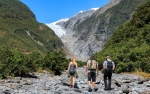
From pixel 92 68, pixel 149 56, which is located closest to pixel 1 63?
pixel 92 68

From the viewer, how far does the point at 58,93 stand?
16750 mm

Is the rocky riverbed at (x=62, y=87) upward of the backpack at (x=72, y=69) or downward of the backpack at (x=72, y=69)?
downward

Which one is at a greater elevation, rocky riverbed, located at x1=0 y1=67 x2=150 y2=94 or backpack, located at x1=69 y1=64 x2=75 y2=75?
backpack, located at x1=69 y1=64 x2=75 y2=75

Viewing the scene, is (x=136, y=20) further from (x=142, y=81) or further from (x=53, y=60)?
(x=142, y=81)

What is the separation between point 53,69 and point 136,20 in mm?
31902

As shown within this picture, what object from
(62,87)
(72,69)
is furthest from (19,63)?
(62,87)

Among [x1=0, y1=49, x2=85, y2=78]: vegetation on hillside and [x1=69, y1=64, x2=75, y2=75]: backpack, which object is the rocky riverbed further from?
[x1=0, y1=49, x2=85, y2=78]: vegetation on hillside

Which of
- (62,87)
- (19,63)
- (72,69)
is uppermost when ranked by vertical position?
(19,63)

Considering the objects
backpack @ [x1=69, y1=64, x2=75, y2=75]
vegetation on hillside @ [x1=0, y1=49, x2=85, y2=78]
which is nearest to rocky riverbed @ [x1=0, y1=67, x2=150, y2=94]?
backpack @ [x1=69, y1=64, x2=75, y2=75]

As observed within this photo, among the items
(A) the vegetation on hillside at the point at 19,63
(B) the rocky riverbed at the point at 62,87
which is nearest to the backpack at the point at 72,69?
(B) the rocky riverbed at the point at 62,87

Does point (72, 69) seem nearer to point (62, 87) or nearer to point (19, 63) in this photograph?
point (62, 87)

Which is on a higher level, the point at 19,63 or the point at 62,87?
the point at 19,63

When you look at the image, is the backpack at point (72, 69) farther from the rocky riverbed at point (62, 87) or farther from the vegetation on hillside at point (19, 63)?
the vegetation on hillside at point (19, 63)

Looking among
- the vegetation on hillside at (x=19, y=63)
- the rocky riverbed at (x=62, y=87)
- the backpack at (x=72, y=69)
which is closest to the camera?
the rocky riverbed at (x=62, y=87)
